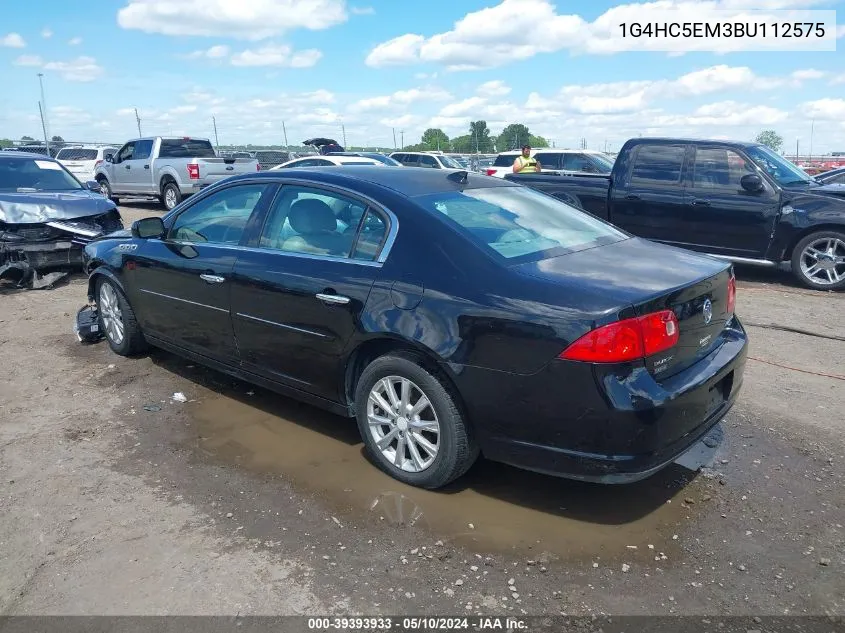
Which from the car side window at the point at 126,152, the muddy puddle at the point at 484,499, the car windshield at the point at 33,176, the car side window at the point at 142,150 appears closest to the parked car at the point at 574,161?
the car side window at the point at 142,150

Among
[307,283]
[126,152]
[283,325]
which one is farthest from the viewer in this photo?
[126,152]

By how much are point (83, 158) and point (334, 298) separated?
81.2 ft

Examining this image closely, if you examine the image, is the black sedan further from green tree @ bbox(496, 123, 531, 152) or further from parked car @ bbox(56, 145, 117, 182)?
green tree @ bbox(496, 123, 531, 152)

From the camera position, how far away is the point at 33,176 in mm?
9750

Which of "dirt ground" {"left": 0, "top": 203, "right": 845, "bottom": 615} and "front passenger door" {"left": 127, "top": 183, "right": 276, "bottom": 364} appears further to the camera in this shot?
"front passenger door" {"left": 127, "top": 183, "right": 276, "bottom": 364}

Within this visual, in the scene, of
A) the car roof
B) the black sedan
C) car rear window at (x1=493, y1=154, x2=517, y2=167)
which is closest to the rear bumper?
the black sedan

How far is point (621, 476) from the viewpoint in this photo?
3.05 meters

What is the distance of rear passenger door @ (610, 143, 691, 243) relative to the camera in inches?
358

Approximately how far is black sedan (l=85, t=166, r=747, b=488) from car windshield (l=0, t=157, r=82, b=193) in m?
6.10

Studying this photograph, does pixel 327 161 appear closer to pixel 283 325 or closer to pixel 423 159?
pixel 423 159

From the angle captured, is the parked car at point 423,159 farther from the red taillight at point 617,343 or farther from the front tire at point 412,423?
the red taillight at point 617,343

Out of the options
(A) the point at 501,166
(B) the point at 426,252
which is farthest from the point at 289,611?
(A) the point at 501,166

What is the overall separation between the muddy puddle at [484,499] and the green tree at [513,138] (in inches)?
1216

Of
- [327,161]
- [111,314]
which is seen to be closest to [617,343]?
[111,314]
